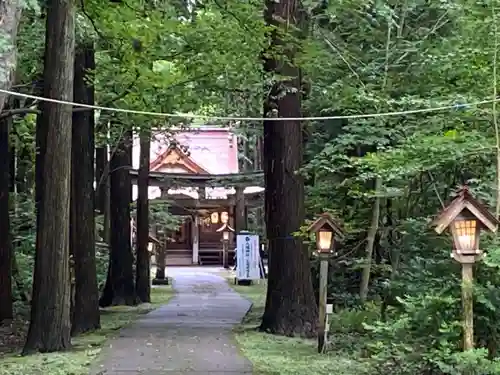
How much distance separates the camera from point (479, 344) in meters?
7.43

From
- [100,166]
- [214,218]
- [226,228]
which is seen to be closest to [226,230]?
[226,228]

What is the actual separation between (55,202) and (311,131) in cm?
766

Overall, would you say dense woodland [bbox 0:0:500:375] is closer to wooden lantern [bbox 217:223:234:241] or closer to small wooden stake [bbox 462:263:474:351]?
small wooden stake [bbox 462:263:474:351]

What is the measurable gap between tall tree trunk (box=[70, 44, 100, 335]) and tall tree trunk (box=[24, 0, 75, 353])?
8.23 ft

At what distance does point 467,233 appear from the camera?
709cm

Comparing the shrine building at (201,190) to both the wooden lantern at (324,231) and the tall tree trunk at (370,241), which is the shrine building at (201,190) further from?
the wooden lantern at (324,231)

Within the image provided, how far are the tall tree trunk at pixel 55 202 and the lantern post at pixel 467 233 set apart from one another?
5.61 meters

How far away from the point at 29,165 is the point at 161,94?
10.0 m

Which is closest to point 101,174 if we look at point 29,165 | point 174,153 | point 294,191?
point 29,165

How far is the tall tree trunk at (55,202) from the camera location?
10539 mm

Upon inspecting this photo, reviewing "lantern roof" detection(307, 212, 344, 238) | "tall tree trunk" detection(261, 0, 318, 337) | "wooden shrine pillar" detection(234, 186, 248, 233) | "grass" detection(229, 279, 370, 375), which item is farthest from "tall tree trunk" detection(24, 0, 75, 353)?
"wooden shrine pillar" detection(234, 186, 248, 233)

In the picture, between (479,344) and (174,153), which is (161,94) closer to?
(479,344)

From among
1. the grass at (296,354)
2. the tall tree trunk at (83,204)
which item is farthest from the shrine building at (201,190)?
the grass at (296,354)

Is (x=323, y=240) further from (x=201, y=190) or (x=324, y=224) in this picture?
(x=201, y=190)
